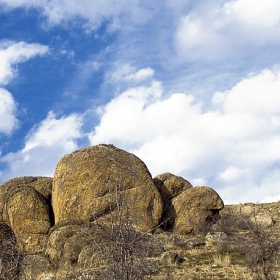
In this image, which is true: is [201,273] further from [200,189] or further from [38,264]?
[200,189]

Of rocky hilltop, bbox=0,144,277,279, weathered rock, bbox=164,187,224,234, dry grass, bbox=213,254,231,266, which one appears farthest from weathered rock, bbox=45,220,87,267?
weathered rock, bbox=164,187,224,234

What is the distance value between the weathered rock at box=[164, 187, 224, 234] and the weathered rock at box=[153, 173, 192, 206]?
1344mm

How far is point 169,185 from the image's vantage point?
2466cm

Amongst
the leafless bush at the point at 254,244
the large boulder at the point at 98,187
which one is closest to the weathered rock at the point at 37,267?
the large boulder at the point at 98,187

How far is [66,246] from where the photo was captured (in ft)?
57.3

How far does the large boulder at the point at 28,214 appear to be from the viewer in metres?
20.7

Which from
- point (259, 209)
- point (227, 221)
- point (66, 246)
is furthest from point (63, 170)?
point (259, 209)

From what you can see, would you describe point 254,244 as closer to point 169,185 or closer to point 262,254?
point 262,254

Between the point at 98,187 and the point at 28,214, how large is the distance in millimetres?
3346

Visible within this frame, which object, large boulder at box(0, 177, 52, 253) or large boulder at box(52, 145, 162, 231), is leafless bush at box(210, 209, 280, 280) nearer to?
large boulder at box(52, 145, 162, 231)

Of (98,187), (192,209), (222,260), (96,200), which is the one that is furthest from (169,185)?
(222,260)

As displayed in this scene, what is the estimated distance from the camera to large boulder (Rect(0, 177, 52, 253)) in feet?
68.0

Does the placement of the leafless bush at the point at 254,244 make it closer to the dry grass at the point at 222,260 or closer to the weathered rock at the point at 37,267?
the dry grass at the point at 222,260

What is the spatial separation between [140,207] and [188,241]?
3.11 meters
